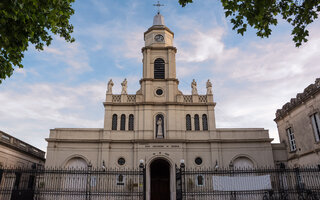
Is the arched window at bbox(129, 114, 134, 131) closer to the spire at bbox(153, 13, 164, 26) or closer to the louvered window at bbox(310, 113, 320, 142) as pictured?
the spire at bbox(153, 13, 164, 26)

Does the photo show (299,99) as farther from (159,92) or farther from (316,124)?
(159,92)

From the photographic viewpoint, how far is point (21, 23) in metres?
8.85

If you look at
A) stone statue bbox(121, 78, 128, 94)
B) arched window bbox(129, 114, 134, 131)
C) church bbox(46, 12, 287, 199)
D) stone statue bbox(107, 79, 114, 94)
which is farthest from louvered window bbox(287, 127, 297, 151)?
stone statue bbox(107, 79, 114, 94)

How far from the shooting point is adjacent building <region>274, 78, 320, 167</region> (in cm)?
2150

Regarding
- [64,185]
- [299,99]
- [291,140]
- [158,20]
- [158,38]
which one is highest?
[158,20]

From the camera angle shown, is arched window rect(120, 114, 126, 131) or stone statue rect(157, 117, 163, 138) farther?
arched window rect(120, 114, 126, 131)

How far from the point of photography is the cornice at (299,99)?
21203 mm

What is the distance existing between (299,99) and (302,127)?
9.04ft

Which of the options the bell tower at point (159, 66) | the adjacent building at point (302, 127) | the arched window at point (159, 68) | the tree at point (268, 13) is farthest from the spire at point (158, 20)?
the tree at point (268, 13)

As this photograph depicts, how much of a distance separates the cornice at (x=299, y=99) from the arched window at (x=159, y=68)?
14.4 meters

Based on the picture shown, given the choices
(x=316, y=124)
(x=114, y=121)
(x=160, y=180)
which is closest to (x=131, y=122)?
(x=114, y=121)

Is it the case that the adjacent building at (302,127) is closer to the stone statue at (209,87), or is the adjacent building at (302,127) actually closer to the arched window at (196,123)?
the stone statue at (209,87)

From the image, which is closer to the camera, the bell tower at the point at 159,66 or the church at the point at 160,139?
the church at the point at 160,139

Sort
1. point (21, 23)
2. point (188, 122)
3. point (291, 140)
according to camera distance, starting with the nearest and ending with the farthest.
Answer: point (21, 23) < point (291, 140) < point (188, 122)
